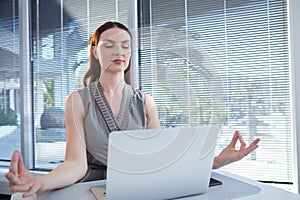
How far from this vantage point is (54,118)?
270 cm

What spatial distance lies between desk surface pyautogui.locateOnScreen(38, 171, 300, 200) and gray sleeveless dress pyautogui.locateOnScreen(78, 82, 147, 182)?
166mm

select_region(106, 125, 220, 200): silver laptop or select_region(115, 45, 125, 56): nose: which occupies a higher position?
select_region(115, 45, 125, 56): nose

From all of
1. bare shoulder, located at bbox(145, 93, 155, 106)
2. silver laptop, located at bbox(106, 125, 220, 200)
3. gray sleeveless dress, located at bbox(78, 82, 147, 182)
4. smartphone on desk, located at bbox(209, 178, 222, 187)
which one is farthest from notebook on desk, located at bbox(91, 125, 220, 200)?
bare shoulder, located at bbox(145, 93, 155, 106)

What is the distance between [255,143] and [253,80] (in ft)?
4.09

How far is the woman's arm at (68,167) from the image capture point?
615 mm

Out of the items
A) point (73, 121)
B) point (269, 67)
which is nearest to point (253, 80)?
point (269, 67)

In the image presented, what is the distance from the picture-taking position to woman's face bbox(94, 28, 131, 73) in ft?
2.87

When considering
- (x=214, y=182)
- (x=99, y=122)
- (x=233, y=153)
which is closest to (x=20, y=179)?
(x=99, y=122)

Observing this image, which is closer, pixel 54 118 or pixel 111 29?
pixel 111 29

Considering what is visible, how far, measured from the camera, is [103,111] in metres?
0.95

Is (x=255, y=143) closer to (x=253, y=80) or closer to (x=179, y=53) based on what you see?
(x=179, y=53)

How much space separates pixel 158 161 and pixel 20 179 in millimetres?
294

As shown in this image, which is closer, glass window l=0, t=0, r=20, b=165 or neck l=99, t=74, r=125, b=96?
neck l=99, t=74, r=125, b=96

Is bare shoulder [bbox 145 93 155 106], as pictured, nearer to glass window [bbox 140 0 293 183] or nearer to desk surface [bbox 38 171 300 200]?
desk surface [bbox 38 171 300 200]
